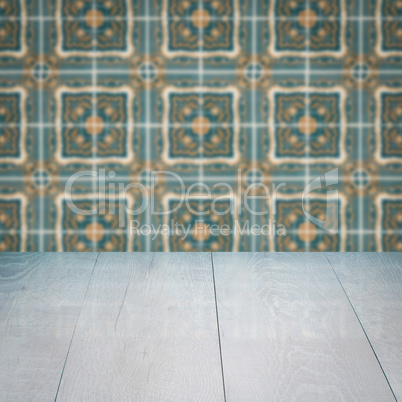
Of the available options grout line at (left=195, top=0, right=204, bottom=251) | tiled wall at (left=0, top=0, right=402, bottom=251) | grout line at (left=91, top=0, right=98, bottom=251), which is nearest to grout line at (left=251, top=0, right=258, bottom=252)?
tiled wall at (left=0, top=0, right=402, bottom=251)

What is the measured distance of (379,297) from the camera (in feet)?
4.09

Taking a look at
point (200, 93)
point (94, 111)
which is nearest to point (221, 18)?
point (200, 93)

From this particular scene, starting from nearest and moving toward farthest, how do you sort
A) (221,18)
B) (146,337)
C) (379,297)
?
(146,337)
(379,297)
(221,18)

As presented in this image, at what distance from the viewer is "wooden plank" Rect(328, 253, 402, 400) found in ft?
3.16

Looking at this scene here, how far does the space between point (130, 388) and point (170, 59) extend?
932mm


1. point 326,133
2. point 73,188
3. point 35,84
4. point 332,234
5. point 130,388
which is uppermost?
point 35,84

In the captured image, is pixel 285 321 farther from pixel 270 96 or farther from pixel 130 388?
pixel 270 96

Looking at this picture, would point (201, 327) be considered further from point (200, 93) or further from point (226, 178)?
point (200, 93)

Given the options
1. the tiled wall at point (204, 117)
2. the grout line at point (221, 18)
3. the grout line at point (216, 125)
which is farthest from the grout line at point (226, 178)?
the grout line at point (221, 18)

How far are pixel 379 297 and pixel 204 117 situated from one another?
637mm

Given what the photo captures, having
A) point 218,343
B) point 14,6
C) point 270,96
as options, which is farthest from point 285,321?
point 14,6

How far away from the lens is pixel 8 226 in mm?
1584

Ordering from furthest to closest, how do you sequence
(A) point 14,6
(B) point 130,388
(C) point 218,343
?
(A) point 14,6 < (C) point 218,343 < (B) point 130,388

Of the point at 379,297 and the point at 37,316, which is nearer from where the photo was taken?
the point at 37,316
